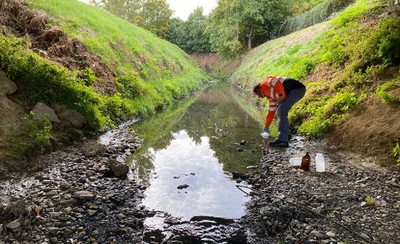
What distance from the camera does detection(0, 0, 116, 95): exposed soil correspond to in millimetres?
10125

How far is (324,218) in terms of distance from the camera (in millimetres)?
4703

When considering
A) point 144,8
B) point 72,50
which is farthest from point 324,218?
point 144,8

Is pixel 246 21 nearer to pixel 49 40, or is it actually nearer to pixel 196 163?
pixel 49 40

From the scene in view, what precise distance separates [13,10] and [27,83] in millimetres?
5057

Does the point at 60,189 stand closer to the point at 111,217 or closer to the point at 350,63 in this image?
the point at 111,217

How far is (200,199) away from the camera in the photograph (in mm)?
5734

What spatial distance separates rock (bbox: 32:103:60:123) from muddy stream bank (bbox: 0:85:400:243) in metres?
0.91

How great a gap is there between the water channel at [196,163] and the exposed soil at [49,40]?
9.54ft

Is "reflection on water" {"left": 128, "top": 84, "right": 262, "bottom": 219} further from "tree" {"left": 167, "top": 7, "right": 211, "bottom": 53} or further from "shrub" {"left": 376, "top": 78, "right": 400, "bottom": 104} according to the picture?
"tree" {"left": 167, "top": 7, "right": 211, "bottom": 53}

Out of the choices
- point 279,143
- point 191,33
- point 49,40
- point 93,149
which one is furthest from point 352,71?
point 191,33

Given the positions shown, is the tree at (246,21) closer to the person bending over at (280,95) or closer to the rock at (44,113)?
the person bending over at (280,95)

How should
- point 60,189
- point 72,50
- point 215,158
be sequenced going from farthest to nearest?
point 72,50 → point 215,158 → point 60,189

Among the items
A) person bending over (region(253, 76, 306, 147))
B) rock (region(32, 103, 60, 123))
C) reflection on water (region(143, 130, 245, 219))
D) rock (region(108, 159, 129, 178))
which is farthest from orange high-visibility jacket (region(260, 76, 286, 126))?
rock (region(32, 103, 60, 123))

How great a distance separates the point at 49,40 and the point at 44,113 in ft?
16.0
